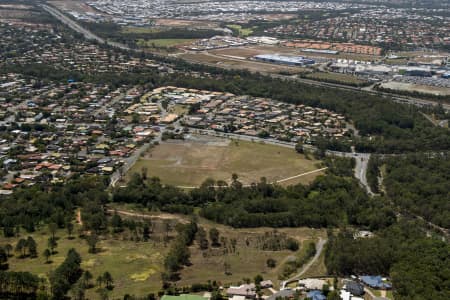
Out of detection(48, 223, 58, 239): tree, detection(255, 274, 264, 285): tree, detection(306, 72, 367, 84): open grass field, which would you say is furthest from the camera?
detection(306, 72, 367, 84): open grass field

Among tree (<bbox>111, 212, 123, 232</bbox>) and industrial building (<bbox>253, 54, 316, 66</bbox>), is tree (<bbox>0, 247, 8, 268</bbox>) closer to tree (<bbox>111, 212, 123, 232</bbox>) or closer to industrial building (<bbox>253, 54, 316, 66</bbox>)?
tree (<bbox>111, 212, 123, 232</bbox>)

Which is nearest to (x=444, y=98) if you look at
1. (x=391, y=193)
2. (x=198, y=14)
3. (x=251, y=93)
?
(x=251, y=93)

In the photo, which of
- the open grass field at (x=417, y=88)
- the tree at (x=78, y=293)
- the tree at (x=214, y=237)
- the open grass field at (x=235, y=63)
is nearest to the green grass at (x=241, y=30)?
the open grass field at (x=235, y=63)

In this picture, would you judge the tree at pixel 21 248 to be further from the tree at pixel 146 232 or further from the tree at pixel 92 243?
the tree at pixel 146 232

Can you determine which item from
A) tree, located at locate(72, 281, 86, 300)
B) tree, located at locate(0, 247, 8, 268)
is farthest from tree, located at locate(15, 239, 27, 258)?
tree, located at locate(72, 281, 86, 300)

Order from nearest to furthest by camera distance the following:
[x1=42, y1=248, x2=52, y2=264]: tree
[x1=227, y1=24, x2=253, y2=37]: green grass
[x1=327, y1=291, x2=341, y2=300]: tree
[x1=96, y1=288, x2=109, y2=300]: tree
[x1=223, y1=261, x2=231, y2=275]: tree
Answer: [x1=327, y1=291, x2=341, y2=300]: tree < [x1=96, y1=288, x2=109, y2=300]: tree < [x1=223, y1=261, x2=231, y2=275]: tree < [x1=42, y1=248, x2=52, y2=264]: tree < [x1=227, y1=24, x2=253, y2=37]: green grass

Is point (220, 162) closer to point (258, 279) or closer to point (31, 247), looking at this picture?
point (31, 247)
